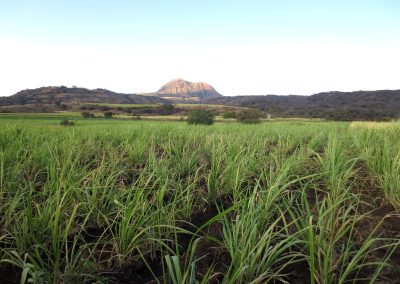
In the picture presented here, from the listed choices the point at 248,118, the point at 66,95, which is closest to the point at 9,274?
the point at 248,118

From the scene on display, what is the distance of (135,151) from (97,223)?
5.58ft

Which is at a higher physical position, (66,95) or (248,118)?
(66,95)

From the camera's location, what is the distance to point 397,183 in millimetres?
2160

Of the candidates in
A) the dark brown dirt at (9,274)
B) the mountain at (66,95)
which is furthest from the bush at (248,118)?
the mountain at (66,95)

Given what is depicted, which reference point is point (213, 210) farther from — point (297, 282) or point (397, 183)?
point (397, 183)

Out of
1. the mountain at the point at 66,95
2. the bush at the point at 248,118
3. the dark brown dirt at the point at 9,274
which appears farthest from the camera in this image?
the mountain at the point at 66,95

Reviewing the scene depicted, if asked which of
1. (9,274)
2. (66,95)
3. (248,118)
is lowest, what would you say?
(248,118)

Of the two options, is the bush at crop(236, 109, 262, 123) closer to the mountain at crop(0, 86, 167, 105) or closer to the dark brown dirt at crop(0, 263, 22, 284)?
the dark brown dirt at crop(0, 263, 22, 284)

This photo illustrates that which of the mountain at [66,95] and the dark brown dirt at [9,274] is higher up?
the mountain at [66,95]

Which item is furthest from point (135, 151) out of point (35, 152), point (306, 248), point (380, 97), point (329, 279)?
point (380, 97)

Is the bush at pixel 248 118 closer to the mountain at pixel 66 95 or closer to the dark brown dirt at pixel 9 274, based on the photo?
the dark brown dirt at pixel 9 274

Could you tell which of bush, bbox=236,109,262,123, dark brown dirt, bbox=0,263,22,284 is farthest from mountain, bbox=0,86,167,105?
dark brown dirt, bbox=0,263,22,284

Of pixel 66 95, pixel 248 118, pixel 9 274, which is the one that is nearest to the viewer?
pixel 9 274

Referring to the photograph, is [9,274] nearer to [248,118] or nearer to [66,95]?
[248,118]
